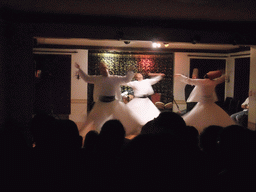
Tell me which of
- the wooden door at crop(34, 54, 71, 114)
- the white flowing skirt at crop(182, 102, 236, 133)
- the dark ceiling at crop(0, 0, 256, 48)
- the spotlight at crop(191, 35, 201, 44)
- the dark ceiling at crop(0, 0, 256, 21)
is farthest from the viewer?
the wooden door at crop(34, 54, 71, 114)

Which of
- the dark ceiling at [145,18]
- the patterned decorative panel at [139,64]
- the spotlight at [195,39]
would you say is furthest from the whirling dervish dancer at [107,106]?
the patterned decorative panel at [139,64]

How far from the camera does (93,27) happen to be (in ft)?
13.8

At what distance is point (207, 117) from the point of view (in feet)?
15.9

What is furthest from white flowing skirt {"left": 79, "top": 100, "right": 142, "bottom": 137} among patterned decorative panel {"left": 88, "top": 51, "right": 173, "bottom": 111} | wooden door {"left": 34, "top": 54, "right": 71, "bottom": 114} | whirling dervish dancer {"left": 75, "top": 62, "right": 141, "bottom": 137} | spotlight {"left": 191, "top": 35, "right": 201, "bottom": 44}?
wooden door {"left": 34, "top": 54, "right": 71, "bottom": 114}

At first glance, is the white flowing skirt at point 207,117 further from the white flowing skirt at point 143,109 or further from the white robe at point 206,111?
the white flowing skirt at point 143,109

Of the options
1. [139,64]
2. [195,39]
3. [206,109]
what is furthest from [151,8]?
[139,64]

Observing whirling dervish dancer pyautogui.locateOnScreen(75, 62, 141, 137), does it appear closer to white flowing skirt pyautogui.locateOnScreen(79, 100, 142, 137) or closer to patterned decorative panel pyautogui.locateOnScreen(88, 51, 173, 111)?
white flowing skirt pyautogui.locateOnScreen(79, 100, 142, 137)

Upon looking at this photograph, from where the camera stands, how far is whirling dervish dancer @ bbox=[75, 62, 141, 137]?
14.8 ft

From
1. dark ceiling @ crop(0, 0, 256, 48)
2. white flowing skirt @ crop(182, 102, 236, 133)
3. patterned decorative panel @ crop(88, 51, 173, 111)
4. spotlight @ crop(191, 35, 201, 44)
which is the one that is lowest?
white flowing skirt @ crop(182, 102, 236, 133)

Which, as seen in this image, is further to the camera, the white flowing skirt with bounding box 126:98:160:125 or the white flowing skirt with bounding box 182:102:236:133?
the white flowing skirt with bounding box 126:98:160:125

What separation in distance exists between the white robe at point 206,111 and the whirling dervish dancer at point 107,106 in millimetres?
1085

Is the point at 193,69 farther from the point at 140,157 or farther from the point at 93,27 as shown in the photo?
the point at 140,157

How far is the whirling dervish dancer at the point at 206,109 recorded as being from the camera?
189 inches

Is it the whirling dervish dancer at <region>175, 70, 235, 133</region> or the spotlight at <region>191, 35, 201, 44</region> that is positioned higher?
the spotlight at <region>191, 35, 201, 44</region>
